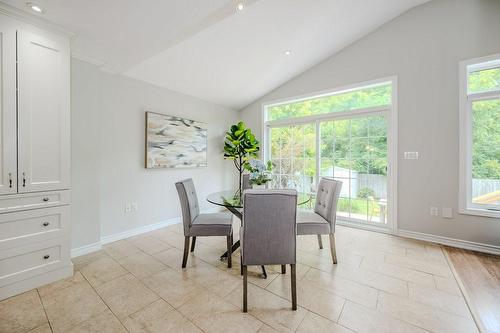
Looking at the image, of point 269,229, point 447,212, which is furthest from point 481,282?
point 269,229

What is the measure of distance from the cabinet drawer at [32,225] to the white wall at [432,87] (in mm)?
3705

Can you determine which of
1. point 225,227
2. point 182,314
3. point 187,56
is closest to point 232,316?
point 182,314

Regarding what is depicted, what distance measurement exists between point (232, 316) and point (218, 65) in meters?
3.14

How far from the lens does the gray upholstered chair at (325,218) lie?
7.28 feet

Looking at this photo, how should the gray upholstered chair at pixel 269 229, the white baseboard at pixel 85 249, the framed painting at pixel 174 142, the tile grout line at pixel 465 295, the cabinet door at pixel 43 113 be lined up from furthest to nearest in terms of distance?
1. the framed painting at pixel 174 142
2. the white baseboard at pixel 85 249
3. the cabinet door at pixel 43 113
4. the gray upholstered chair at pixel 269 229
5. the tile grout line at pixel 465 295

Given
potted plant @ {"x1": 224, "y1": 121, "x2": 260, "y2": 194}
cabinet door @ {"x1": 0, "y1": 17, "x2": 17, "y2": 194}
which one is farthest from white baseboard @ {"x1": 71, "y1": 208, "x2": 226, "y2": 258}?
potted plant @ {"x1": 224, "y1": 121, "x2": 260, "y2": 194}

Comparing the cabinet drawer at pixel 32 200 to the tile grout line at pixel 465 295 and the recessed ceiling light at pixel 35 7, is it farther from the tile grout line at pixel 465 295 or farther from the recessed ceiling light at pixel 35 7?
the tile grout line at pixel 465 295

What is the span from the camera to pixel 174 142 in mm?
3549

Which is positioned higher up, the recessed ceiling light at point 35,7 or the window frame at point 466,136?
the recessed ceiling light at point 35,7

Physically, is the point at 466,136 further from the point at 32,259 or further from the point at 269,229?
the point at 32,259

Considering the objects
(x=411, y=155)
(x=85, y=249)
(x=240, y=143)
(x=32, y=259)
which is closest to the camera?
(x=32, y=259)

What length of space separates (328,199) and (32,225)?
2.91 m

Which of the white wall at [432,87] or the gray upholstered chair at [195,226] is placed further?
the white wall at [432,87]

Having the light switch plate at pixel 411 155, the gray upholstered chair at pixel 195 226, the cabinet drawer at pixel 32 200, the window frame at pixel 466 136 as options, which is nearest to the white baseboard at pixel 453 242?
the window frame at pixel 466 136
